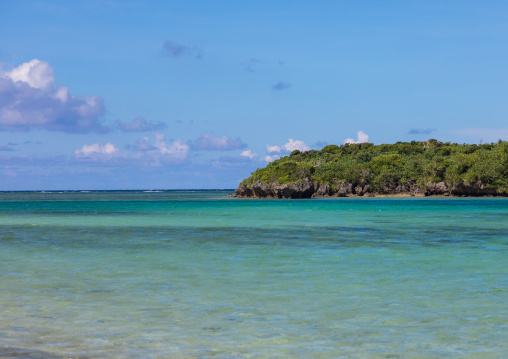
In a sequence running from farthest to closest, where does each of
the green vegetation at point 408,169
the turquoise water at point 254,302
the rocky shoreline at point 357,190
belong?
the rocky shoreline at point 357,190 < the green vegetation at point 408,169 < the turquoise water at point 254,302

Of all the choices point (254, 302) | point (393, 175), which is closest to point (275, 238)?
point (254, 302)

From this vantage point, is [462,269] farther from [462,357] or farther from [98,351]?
[98,351]

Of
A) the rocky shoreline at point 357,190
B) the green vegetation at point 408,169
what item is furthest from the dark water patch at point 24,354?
the rocky shoreline at point 357,190

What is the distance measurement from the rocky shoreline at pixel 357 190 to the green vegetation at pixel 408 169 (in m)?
1.30

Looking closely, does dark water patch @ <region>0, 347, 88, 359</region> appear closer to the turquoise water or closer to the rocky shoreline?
the turquoise water

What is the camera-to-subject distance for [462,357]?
32.5 feet

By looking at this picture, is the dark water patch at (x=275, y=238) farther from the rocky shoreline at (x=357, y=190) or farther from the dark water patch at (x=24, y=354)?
the rocky shoreline at (x=357, y=190)

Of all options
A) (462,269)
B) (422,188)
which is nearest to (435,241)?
(462,269)

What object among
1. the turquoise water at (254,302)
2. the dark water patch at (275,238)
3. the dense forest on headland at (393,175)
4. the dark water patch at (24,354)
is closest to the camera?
the dark water patch at (24,354)

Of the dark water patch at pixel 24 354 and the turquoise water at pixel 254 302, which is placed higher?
the dark water patch at pixel 24 354

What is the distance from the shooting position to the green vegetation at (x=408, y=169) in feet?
503

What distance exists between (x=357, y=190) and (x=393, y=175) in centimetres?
1177

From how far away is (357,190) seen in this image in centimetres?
18075

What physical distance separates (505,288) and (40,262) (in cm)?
1717
